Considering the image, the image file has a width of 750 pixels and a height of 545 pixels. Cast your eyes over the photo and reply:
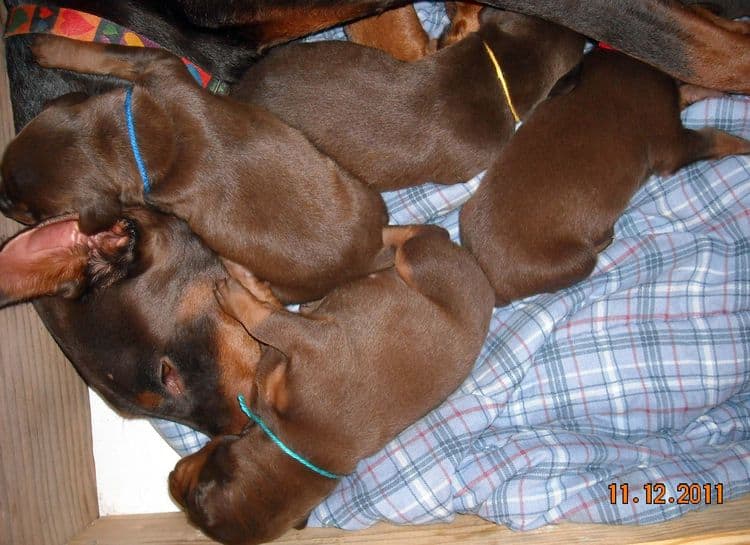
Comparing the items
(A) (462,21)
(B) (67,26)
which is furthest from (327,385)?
(A) (462,21)

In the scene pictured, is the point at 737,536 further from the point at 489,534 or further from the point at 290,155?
the point at 290,155

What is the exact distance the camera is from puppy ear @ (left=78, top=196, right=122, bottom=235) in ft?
6.99

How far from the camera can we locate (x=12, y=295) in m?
2.15

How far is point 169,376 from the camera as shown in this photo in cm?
236

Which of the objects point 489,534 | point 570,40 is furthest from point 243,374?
point 570,40

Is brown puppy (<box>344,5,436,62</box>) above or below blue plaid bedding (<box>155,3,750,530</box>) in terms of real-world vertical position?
above

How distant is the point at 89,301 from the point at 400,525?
1306 millimetres

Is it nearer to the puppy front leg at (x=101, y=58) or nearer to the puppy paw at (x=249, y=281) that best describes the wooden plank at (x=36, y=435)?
the puppy front leg at (x=101, y=58)

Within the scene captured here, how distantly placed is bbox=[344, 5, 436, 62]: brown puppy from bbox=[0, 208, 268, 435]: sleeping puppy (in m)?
1.15

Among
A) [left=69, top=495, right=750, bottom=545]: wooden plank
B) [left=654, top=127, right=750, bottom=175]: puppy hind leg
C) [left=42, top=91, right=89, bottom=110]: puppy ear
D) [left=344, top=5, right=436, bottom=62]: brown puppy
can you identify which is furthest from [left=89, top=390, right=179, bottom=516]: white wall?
[left=654, top=127, right=750, bottom=175]: puppy hind leg

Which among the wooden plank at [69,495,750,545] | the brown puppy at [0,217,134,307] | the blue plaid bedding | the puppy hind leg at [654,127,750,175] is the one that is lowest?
the wooden plank at [69,495,750,545]

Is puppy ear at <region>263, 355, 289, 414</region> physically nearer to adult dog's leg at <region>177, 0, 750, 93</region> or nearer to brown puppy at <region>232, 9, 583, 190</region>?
brown puppy at <region>232, 9, 583, 190</region>

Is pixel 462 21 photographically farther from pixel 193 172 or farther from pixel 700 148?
pixel 193 172

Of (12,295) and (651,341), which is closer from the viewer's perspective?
(12,295)
